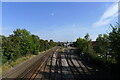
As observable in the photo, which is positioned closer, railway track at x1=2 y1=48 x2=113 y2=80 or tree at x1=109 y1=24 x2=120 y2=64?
tree at x1=109 y1=24 x2=120 y2=64

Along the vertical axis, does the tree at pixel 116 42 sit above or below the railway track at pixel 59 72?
above

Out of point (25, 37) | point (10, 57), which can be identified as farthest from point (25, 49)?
point (10, 57)

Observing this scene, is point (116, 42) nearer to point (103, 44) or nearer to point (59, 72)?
point (103, 44)

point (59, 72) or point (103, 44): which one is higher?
point (103, 44)

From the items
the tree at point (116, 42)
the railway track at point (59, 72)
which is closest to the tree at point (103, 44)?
the railway track at point (59, 72)

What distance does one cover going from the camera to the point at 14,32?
101 ft

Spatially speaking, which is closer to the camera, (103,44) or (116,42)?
(116,42)

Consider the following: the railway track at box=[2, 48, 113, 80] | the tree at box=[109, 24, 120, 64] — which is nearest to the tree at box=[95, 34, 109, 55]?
the railway track at box=[2, 48, 113, 80]

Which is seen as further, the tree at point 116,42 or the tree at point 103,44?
the tree at point 103,44

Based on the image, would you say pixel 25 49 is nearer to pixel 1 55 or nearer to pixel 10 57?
pixel 10 57

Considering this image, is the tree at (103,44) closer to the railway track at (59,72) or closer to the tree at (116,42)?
the railway track at (59,72)

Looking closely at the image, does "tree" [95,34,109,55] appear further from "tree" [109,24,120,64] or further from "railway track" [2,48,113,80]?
"tree" [109,24,120,64]

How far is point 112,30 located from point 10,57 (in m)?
18.8

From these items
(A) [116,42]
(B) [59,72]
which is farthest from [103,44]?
(B) [59,72]
